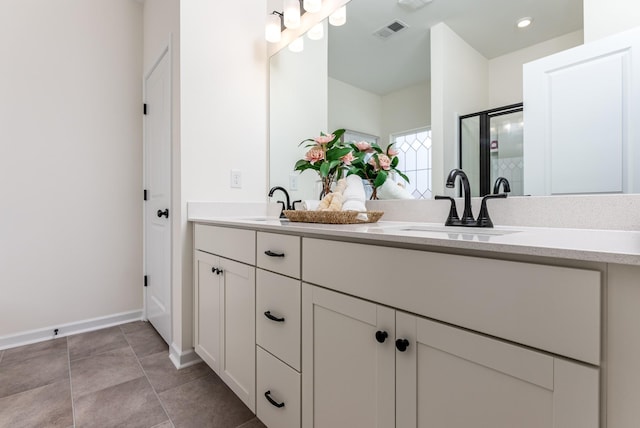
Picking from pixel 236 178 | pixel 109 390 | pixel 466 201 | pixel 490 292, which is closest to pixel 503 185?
pixel 466 201

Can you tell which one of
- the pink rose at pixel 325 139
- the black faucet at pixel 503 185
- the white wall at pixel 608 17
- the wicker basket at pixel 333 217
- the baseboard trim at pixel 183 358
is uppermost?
the white wall at pixel 608 17

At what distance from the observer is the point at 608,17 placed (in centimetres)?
91

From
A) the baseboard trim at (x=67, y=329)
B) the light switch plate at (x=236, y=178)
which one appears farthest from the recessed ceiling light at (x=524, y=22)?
the baseboard trim at (x=67, y=329)

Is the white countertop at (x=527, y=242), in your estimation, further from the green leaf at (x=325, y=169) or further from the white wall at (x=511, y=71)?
the green leaf at (x=325, y=169)

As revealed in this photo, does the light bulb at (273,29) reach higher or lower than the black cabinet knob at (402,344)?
higher

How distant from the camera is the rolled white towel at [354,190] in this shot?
142cm

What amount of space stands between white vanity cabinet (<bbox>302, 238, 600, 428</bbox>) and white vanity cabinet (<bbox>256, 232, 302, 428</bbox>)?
0.20 feet

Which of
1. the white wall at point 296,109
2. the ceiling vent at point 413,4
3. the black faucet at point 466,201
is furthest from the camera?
the white wall at point 296,109

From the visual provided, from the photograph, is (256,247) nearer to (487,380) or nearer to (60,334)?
(487,380)

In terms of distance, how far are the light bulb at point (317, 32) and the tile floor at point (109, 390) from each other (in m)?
2.04

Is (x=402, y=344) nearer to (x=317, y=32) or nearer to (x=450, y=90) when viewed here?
(x=450, y=90)

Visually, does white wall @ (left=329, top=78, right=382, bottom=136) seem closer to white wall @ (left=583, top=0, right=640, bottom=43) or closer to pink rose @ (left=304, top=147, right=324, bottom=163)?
pink rose @ (left=304, top=147, right=324, bottom=163)

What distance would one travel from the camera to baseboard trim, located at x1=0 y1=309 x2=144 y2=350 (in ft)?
6.91

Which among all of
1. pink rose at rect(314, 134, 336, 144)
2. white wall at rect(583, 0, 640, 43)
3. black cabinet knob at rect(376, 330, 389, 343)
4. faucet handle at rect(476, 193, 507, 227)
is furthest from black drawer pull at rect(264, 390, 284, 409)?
white wall at rect(583, 0, 640, 43)
